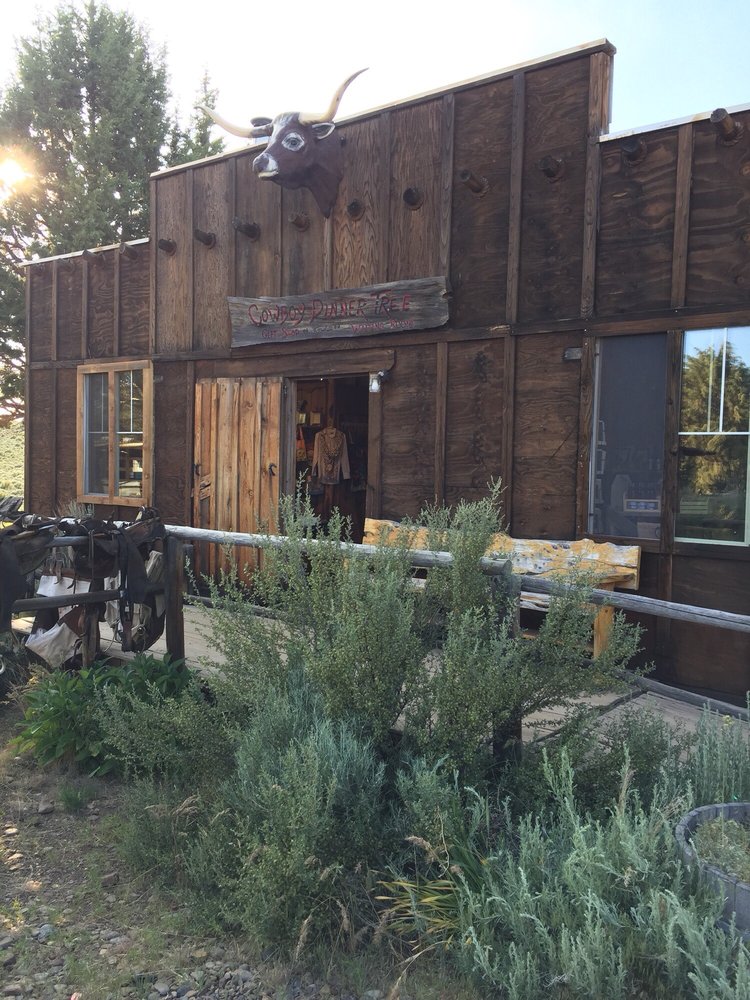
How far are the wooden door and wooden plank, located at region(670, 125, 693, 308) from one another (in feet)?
12.3

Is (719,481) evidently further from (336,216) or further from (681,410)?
(336,216)

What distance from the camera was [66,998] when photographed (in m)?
2.62

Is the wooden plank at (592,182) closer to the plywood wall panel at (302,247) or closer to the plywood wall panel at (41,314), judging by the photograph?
the plywood wall panel at (302,247)

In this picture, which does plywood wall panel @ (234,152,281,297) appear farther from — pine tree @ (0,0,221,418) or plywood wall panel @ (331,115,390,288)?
pine tree @ (0,0,221,418)

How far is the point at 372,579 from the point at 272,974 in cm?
146

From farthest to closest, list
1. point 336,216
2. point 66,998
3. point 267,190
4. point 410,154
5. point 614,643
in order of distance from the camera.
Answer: point 267,190 → point 336,216 → point 410,154 → point 614,643 → point 66,998

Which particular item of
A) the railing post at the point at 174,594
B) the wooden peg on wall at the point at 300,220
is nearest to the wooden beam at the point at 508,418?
the wooden peg on wall at the point at 300,220

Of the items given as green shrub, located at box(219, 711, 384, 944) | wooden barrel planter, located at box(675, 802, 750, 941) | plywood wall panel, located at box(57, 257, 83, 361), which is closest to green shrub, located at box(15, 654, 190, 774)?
green shrub, located at box(219, 711, 384, 944)

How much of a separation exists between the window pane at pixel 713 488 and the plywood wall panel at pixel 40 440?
7.62 metres

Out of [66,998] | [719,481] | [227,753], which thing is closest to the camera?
[66,998]

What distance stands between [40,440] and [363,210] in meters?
5.54

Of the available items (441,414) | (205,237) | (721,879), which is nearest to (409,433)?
(441,414)

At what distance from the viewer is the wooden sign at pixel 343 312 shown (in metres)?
6.76

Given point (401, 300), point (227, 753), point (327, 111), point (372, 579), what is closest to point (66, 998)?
point (227, 753)
